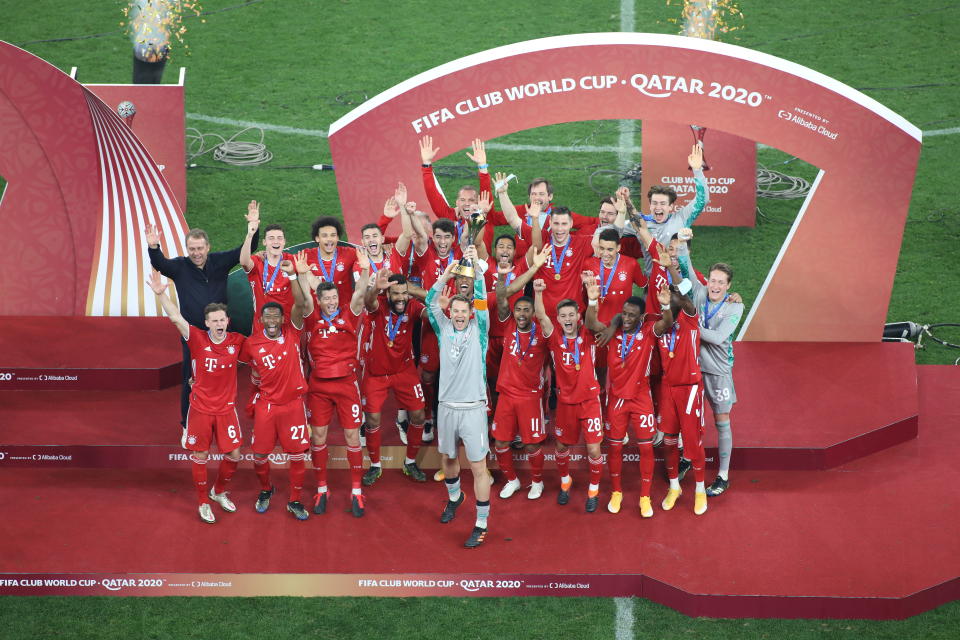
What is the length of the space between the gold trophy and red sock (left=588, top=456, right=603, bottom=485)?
147 cm

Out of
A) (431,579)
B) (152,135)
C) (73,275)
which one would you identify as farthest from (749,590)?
(152,135)

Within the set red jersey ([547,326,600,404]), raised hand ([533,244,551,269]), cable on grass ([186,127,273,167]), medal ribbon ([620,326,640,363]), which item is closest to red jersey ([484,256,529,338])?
raised hand ([533,244,551,269])

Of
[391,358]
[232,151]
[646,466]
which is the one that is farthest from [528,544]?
[232,151]

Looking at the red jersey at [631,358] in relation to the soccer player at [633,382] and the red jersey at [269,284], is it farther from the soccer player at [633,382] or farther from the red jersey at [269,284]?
the red jersey at [269,284]

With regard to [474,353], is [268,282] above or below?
above

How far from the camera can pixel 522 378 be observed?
778 cm

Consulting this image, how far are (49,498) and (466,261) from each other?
3.14m

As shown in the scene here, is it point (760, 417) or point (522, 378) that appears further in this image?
point (760, 417)

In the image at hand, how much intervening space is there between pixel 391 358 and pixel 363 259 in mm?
694

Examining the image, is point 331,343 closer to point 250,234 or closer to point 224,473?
point 250,234

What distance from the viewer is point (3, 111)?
977 centimetres

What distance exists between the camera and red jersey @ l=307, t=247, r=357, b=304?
8.19 meters

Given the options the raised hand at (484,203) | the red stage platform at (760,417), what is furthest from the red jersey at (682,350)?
the raised hand at (484,203)

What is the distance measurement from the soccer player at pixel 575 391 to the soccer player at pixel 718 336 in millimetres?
731
